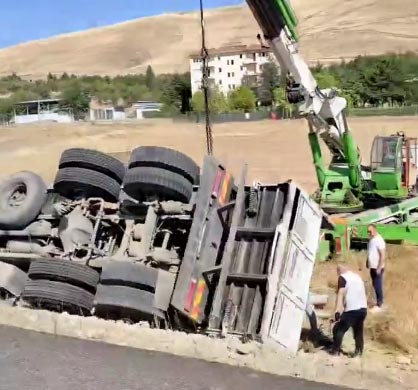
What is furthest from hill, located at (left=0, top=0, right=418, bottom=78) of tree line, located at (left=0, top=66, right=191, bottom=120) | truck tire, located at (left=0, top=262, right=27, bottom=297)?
truck tire, located at (left=0, top=262, right=27, bottom=297)

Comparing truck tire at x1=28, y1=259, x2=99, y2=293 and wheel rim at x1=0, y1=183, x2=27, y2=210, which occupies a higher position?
wheel rim at x1=0, y1=183, x2=27, y2=210

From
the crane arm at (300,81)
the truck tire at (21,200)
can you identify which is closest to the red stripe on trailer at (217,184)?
the truck tire at (21,200)

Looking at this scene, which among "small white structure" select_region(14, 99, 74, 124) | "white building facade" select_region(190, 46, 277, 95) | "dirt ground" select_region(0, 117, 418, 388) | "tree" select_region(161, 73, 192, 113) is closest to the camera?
"dirt ground" select_region(0, 117, 418, 388)

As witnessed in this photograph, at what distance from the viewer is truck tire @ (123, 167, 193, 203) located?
8.84 metres

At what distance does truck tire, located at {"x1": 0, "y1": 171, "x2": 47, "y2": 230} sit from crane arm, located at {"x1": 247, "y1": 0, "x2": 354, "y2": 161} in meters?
4.29

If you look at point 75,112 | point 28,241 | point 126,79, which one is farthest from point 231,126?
point 126,79

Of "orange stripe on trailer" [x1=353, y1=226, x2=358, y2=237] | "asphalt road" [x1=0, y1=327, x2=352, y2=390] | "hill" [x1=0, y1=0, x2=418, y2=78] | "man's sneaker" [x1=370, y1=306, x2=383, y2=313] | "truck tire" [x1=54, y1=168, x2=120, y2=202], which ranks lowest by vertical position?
"man's sneaker" [x1=370, y1=306, x2=383, y2=313]

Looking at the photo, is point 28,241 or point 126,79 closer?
point 28,241

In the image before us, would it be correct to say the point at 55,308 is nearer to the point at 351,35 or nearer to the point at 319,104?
the point at 319,104

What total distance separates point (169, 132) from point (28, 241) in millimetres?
47600

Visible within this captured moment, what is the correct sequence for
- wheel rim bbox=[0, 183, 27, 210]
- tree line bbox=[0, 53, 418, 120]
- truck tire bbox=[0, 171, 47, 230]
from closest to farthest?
truck tire bbox=[0, 171, 47, 230] → wheel rim bbox=[0, 183, 27, 210] → tree line bbox=[0, 53, 418, 120]

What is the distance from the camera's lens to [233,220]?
8344 mm

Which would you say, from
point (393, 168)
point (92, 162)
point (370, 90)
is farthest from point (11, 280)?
point (370, 90)

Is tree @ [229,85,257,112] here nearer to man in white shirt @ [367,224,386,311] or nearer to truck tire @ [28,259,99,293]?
man in white shirt @ [367,224,386,311]
